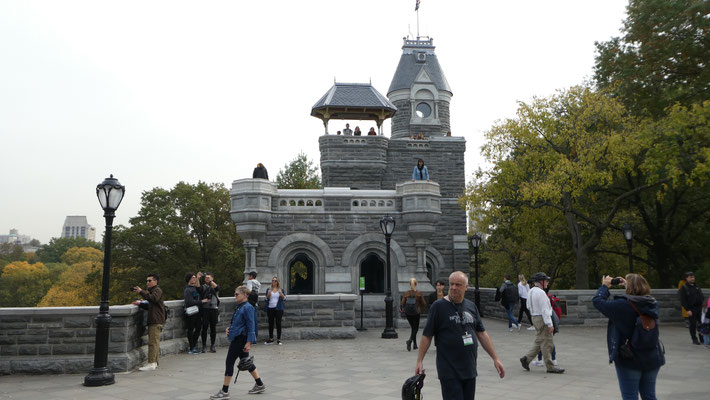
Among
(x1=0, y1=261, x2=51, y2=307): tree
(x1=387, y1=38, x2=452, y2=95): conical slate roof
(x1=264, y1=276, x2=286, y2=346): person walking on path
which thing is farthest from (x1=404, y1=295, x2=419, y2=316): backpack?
(x1=0, y1=261, x2=51, y2=307): tree

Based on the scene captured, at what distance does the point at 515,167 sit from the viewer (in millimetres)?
22422

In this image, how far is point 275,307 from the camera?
1316cm

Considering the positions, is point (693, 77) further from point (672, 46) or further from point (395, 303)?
point (395, 303)

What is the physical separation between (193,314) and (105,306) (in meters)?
3.07

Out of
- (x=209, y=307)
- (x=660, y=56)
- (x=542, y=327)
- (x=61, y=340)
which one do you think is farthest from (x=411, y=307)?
(x=660, y=56)

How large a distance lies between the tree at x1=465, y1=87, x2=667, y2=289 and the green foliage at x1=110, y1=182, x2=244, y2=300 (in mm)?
18873

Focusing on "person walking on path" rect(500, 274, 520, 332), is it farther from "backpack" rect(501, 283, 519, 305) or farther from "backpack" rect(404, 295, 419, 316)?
"backpack" rect(404, 295, 419, 316)

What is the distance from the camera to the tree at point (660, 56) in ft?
60.7

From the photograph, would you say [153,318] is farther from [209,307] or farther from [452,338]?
[452,338]

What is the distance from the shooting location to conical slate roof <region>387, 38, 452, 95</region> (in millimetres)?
32188

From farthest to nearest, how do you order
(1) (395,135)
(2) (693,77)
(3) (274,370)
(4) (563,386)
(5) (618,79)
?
(1) (395,135), (5) (618,79), (2) (693,77), (3) (274,370), (4) (563,386)

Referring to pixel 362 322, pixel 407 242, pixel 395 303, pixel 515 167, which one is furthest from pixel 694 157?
pixel 362 322

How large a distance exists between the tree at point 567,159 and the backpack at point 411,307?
10.5 m

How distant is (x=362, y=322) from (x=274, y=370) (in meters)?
7.61
